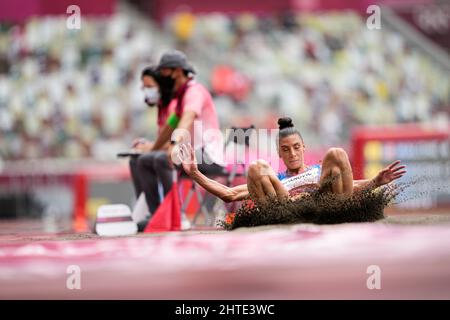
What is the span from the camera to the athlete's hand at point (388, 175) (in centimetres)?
318

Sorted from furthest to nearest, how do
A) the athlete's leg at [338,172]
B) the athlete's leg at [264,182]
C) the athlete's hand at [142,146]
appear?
1. the athlete's hand at [142,146]
2. the athlete's leg at [264,182]
3. the athlete's leg at [338,172]

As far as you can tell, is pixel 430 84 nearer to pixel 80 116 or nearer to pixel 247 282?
pixel 80 116

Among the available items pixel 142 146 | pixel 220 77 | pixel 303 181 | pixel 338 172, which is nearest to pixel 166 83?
pixel 142 146

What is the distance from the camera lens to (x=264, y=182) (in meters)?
3.21

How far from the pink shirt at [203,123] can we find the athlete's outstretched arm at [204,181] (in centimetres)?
119

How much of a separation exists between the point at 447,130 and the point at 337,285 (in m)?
6.89

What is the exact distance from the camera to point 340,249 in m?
2.46

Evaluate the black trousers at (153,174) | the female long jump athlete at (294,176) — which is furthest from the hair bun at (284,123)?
the black trousers at (153,174)

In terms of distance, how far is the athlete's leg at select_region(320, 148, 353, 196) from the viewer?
3096 mm

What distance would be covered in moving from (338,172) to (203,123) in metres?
1.78

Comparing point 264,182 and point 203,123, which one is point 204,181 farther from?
point 203,123

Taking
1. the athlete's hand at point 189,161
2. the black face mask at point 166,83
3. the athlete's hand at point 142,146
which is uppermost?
the black face mask at point 166,83

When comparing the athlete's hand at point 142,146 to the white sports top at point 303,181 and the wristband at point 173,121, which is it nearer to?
the wristband at point 173,121

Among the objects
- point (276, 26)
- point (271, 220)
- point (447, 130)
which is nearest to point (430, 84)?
point (276, 26)
